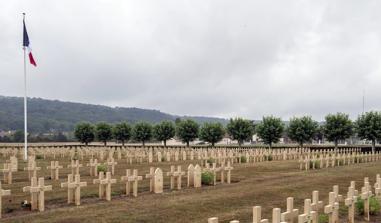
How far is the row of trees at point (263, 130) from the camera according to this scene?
50812mm

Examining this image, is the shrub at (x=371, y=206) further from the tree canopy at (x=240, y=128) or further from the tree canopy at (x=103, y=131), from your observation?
the tree canopy at (x=103, y=131)

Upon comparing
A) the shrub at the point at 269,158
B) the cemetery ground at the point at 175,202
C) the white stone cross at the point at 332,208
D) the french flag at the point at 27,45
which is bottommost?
the shrub at the point at 269,158

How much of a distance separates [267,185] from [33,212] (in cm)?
898

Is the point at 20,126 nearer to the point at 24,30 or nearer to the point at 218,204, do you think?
the point at 24,30

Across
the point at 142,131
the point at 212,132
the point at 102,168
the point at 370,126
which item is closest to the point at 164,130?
the point at 142,131

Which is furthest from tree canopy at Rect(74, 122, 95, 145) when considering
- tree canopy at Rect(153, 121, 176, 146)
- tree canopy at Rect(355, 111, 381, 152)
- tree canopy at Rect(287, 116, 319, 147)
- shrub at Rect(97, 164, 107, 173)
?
shrub at Rect(97, 164, 107, 173)

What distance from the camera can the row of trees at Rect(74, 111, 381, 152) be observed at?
5081 cm

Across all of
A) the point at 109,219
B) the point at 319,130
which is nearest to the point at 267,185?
the point at 109,219

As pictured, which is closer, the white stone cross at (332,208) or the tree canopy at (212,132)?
the white stone cross at (332,208)

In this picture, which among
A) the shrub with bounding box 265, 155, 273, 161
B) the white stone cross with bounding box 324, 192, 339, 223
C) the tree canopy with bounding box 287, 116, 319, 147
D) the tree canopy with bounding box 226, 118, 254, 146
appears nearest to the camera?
the white stone cross with bounding box 324, 192, 339, 223

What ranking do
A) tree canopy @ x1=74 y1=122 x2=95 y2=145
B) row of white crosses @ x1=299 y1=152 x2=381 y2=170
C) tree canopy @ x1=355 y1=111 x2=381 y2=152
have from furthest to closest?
tree canopy @ x1=74 y1=122 x2=95 y2=145, tree canopy @ x1=355 y1=111 x2=381 y2=152, row of white crosses @ x1=299 y1=152 x2=381 y2=170

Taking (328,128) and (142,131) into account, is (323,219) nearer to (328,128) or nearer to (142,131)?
(328,128)

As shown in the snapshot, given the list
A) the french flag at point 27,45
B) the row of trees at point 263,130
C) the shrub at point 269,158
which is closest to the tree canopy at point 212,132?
the row of trees at point 263,130

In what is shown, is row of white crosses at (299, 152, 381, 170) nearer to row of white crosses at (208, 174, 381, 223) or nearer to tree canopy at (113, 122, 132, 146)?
row of white crosses at (208, 174, 381, 223)
